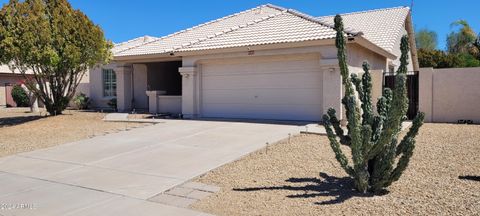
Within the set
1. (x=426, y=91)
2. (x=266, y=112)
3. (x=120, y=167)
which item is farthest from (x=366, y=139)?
(x=426, y=91)

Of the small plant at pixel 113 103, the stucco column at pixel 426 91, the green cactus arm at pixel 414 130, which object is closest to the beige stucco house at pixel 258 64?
the small plant at pixel 113 103

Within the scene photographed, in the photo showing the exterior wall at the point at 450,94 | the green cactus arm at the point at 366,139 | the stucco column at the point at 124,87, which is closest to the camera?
the green cactus arm at the point at 366,139

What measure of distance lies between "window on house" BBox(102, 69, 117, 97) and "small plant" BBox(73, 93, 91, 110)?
111 cm

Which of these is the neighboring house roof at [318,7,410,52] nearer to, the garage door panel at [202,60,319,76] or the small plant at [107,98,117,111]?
the garage door panel at [202,60,319,76]

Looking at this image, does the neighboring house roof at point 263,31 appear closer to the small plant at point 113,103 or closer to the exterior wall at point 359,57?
the exterior wall at point 359,57

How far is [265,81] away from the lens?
51.0 ft

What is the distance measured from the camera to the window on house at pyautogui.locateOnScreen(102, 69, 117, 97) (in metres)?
23.7

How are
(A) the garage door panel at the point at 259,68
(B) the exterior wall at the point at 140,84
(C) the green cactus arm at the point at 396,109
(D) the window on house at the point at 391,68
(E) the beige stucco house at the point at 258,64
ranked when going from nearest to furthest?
(C) the green cactus arm at the point at 396,109
(E) the beige stucco house at the point at 258,64
(A) the garage door panel at the point at 259,68
(D) the window on house at the point at 391,68
(B) the exterior wall at the point at 140,84

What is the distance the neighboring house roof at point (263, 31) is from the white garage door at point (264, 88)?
85cm

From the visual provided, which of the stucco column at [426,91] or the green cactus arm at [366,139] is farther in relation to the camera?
the stucco column at [426,91]

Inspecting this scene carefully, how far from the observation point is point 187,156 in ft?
29.7

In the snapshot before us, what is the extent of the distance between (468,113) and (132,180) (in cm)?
1244

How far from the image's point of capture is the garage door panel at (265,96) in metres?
14.6

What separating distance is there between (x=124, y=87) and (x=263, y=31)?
29.4 feet
